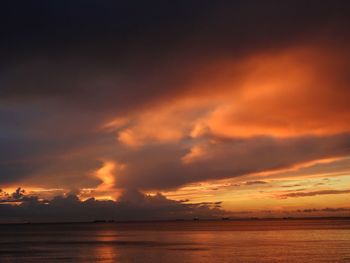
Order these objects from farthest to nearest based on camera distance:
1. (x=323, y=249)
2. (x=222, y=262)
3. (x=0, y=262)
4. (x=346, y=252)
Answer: (x=323, y=249) < (x=346, y=252) < (x=0, y=262) < (x=222, y=262)

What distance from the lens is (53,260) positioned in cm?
7062

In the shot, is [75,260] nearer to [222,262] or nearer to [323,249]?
[222,262]

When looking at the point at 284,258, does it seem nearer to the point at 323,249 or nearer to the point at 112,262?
the point at 323,249

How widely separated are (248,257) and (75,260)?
84.2ft

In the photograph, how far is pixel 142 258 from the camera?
6988cm

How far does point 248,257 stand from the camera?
69.8 metres

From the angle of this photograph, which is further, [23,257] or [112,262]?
[23,257]

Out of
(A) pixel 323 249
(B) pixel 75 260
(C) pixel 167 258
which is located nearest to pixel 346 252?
(A) pixel 323 249

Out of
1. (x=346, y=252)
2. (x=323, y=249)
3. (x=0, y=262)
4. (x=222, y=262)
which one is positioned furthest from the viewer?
(x=323, y=249)

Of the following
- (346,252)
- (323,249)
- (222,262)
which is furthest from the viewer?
(323,249)

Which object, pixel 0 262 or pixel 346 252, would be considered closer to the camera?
pixel 0 262

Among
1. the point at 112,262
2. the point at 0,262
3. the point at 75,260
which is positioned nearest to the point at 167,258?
the point at 112,262

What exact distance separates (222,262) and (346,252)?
75.0 feet

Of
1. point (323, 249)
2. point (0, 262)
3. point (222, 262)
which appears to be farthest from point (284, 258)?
point (0, 262)
